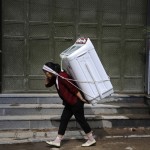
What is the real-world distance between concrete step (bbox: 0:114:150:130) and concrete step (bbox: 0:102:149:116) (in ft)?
0.68

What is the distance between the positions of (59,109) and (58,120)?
15.2 inches

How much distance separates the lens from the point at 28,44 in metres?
9.59

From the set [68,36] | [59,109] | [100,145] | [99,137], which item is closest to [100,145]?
[100,145]

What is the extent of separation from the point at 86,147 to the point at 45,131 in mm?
1274

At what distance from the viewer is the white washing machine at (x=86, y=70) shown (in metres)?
7.18

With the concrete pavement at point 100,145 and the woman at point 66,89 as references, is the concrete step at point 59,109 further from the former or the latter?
the woman at point 66,89

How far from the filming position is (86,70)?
23.8 ft

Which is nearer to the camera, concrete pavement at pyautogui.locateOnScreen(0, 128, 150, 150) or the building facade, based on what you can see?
concrete pavement at pyautogui.locateOnScreen(0, 128, 150, 150)

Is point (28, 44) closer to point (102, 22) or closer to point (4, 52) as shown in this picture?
point (4, 52)

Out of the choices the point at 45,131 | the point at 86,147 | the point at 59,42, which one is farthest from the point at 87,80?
the point at 59,42

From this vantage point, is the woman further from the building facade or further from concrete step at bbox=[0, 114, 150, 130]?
the building facade

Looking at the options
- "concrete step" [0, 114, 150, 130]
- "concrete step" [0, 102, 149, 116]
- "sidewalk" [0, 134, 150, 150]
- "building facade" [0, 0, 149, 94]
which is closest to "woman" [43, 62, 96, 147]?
"sidewalk" [0, 134, 150, 150]

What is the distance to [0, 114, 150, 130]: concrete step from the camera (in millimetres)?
8609

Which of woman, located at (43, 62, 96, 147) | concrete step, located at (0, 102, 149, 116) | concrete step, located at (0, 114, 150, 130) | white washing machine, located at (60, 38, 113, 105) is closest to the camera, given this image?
white washing machine, located at (60, 38, 113, 105)
